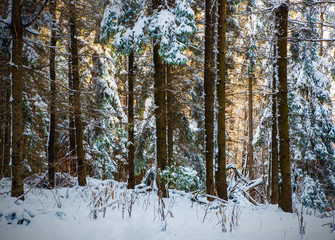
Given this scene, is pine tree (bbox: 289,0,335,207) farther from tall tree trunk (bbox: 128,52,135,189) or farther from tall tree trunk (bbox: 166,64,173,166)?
tall tree trunk (bbox: 128,52,135,189)

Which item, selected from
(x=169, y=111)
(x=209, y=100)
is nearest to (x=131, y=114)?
(x=169, y=111)

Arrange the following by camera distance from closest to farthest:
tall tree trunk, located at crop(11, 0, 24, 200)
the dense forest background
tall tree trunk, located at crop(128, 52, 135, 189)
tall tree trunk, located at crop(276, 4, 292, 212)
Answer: tall tree trunk, located at crop(11, 0, 24, 200), the dense forest background, tall tree trunk, located at crop(276, 4, 292, 212), tall tree trunk, located at crop(128, 52, 135, 189)

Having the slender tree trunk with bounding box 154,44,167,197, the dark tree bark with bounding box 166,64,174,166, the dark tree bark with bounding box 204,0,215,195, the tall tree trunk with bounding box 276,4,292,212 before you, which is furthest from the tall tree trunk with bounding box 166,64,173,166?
the tall tree trunk with bounding box 276,4,292,212

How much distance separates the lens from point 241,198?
29.9 feet

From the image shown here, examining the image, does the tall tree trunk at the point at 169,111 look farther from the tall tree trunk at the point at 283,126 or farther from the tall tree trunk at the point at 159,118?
the tall tree trunk at the point at 283,126

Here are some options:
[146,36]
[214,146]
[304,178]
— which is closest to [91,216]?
[214,146]

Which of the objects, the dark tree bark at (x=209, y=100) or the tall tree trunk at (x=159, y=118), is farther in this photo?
the tall tree trunk at (x=159, y=118)

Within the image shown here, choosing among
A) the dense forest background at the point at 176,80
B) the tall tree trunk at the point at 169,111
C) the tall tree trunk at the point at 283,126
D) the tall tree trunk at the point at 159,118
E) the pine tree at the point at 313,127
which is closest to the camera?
the dense forest background at the point at 176,80

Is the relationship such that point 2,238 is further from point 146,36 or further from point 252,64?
point 252,64

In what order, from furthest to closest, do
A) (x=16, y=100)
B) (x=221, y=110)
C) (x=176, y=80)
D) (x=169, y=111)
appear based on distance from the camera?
(x=176, y=80)
(x=169, y=111)
(x=221, y=110)
(x=16, y=100)

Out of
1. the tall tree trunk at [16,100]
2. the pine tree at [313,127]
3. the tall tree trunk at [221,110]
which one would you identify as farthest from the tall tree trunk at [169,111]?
the pine tree at [313,127]

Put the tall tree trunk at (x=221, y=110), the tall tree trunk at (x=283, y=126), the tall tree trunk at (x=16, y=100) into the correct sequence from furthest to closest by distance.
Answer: the tall tree trunk at (x=221, y=110) < the tall tree trunk at (x=283, y=126) < the tall tree trunk at (x=16, y=100)

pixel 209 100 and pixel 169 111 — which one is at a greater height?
pixel 209 100

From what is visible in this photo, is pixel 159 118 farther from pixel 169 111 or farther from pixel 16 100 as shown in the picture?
pixel 16 100
